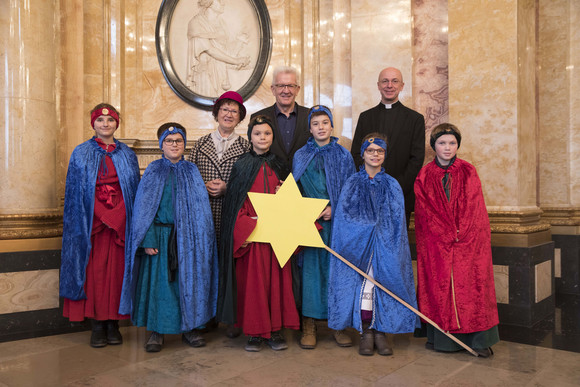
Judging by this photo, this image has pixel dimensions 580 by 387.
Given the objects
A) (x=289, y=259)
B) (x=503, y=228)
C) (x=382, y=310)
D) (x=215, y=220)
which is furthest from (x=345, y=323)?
(x=503, y=228)

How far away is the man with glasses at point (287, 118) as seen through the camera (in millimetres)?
4246

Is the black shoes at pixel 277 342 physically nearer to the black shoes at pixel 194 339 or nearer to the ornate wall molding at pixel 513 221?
the black shoes at pixel 194 339

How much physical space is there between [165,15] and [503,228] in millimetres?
4535

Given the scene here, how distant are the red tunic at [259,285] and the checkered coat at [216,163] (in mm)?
430

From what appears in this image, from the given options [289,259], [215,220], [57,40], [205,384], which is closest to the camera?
[205,384]

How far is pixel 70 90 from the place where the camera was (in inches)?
204

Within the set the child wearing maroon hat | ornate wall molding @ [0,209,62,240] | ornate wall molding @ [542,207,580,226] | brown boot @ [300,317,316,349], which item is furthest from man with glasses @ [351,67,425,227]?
ornate wall molding @ [0,209,62,240]

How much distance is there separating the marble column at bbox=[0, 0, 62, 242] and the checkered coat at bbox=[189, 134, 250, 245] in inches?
65.0

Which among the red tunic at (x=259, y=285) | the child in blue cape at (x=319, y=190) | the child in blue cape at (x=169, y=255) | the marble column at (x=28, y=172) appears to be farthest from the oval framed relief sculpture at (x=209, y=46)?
the red tunic at (x=259, y=285)

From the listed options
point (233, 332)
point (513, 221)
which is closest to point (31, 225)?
point (233, 332)

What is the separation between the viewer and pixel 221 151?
4047 millimetres

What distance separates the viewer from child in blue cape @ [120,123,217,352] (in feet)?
11.6

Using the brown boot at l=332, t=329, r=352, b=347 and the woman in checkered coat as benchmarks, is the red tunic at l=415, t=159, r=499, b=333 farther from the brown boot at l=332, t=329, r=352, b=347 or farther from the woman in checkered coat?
the woman in checkered coat

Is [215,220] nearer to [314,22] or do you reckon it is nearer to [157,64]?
[157,64]
